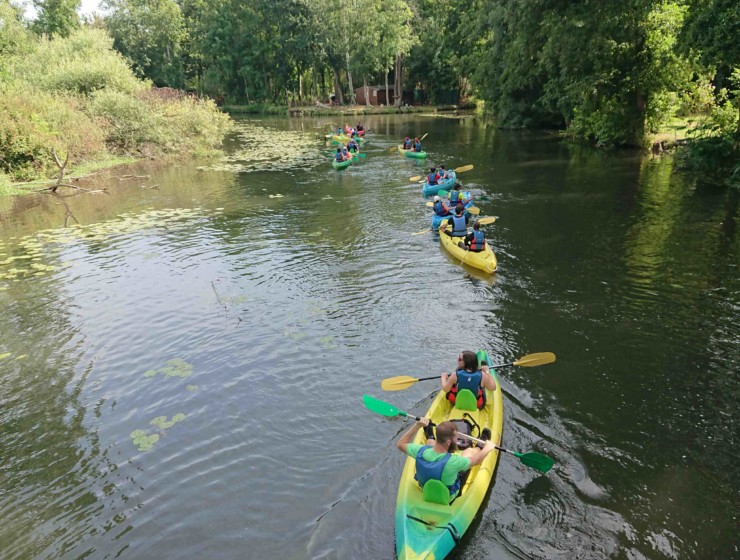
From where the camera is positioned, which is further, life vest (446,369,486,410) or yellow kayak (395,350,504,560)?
life vest (446,369,486,410)

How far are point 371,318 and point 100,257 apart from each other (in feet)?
27.1

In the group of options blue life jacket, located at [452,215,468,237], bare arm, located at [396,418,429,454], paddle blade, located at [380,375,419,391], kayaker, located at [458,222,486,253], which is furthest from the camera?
blue life jacket, located at [452,215,468,237]

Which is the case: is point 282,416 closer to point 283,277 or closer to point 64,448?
point 64,448

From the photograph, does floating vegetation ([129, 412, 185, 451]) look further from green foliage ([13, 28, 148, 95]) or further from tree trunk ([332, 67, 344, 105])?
tree trunk ([332, 67, 344, 105])

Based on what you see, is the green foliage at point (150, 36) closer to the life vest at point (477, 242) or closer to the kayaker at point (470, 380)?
the life vest at point (477, 242)

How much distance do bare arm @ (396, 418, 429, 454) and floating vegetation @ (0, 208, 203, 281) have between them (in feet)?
35.1

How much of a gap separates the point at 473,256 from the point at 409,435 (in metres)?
6.63

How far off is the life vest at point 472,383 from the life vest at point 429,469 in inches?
58.0

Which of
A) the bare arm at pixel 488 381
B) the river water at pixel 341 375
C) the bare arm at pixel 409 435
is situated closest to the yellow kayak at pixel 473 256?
the river water at pixel 341 375

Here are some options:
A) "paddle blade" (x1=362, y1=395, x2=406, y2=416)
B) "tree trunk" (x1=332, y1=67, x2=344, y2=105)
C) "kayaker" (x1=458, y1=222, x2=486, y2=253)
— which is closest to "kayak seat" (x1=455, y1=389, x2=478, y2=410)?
"paddle blade" (x1=362, y1=395, x2=406, y2=416)

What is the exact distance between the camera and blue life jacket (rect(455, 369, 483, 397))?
20.3 feet

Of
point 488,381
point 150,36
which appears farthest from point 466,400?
point 150,36

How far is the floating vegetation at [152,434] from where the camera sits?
20.9 feet

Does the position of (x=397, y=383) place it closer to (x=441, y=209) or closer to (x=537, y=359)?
(x=537, y=359)
